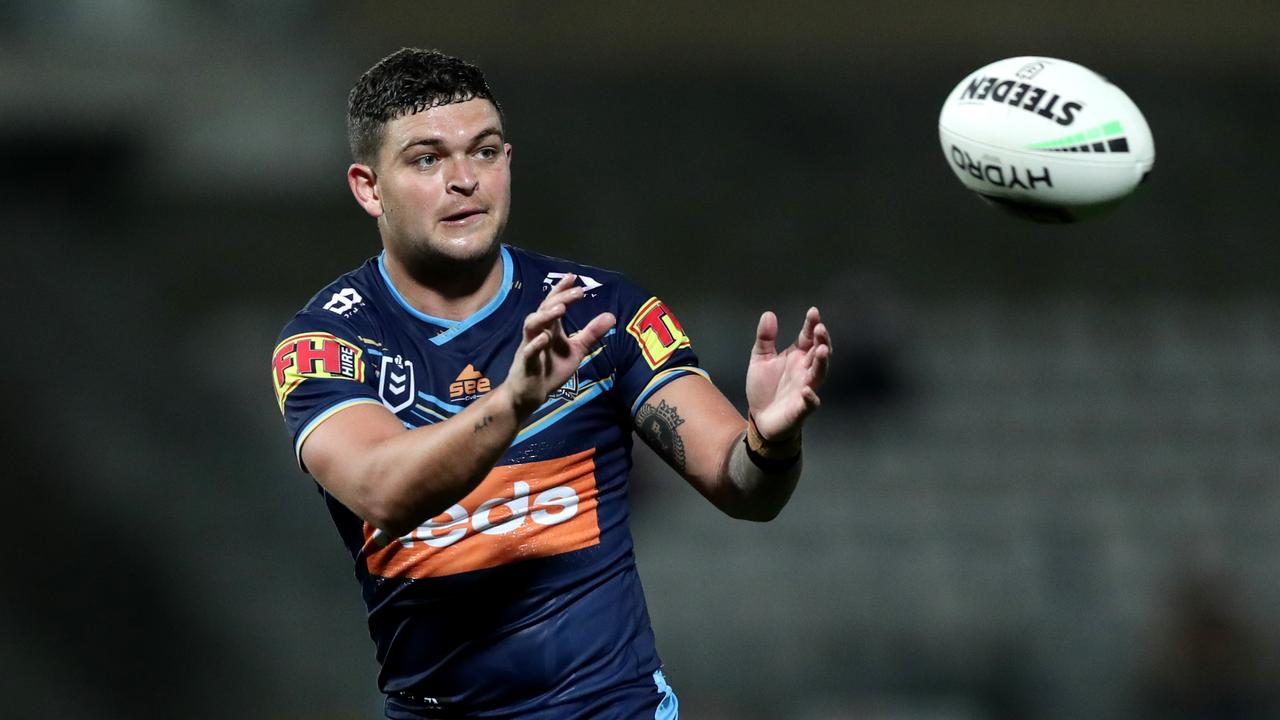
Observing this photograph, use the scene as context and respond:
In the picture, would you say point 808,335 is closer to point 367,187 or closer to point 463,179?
point 463,179

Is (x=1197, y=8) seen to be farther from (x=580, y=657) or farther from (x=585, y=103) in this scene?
(x=580, y=657)

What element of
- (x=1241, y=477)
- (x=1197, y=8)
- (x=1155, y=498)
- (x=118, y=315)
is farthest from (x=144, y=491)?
(x=1197, y=8)

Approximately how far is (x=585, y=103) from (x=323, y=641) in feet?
15.2

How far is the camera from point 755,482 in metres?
3.45

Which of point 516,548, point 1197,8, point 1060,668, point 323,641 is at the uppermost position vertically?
point 1197,8

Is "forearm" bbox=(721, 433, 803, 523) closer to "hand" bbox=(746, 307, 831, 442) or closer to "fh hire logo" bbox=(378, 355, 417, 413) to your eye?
"hand" bbox=(746, 307, 831, 442)

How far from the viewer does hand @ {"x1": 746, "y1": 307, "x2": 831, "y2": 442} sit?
3.26 meters

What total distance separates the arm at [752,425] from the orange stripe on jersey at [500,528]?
27 centimetres

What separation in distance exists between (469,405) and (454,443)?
497 millimetres

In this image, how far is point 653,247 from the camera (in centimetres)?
1187

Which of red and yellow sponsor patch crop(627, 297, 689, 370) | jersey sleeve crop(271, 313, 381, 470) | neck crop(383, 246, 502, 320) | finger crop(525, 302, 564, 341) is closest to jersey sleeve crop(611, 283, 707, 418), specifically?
red and yellow sponsor patch crop(627, 297, 689, 370)

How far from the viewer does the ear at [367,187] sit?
3.92 metres

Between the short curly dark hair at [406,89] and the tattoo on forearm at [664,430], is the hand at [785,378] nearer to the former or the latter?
the tattoo on forearm at [664,430]

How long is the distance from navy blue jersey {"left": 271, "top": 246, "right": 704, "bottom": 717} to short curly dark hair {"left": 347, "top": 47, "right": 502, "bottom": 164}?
402 mm
